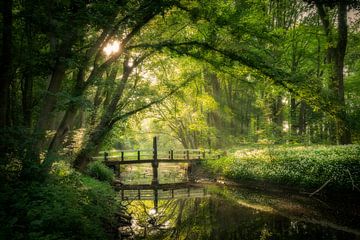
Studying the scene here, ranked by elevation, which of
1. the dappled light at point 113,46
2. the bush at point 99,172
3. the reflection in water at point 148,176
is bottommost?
the reflection in water at point 148,176

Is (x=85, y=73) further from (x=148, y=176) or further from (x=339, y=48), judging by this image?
(x=148, y=176)

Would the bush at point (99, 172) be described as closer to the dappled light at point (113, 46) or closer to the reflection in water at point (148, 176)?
the reflection in water at point (148, 176)

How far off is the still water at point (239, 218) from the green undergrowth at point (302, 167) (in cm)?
83

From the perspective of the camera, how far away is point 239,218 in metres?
11.4

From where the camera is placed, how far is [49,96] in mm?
7859

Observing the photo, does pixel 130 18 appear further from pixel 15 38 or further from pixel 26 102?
pixel 26 102

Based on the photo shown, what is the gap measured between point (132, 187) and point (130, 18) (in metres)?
13.6

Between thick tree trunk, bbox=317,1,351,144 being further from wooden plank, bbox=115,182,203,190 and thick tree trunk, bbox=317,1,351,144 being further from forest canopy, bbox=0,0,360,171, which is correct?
wooden plank, bbox=115,182,203,190

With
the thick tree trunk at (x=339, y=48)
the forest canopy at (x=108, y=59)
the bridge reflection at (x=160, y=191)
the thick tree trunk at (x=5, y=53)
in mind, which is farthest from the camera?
the bridge reflection at (x=160, y=191)

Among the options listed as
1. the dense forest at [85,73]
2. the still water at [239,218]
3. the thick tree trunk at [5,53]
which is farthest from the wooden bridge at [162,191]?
the thick tree trunk at [5,53]

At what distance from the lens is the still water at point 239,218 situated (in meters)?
9.34

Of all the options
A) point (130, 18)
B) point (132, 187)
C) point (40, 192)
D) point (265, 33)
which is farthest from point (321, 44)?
point (40, 192)

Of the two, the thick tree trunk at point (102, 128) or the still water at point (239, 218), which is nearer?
the still water at point (239, 218)

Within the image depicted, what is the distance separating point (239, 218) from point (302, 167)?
4763mm
